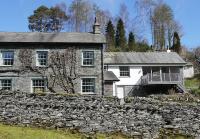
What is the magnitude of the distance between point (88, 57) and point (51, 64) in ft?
11.1

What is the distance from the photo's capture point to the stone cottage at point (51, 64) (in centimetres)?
3488

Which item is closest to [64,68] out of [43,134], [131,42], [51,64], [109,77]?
[51,64]

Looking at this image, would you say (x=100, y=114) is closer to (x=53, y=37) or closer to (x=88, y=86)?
(x=88, y=86)

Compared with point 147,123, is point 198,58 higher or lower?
higher

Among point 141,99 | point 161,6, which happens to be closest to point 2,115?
point 141,99

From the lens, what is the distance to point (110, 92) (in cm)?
3759

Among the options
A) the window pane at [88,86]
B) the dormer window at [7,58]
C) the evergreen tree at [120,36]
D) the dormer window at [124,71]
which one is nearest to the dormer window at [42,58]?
the dormer window at [7,58]

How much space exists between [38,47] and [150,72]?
613 inches

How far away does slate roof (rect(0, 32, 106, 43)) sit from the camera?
35.5 meters

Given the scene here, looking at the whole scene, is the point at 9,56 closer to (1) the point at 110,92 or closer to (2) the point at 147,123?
(1) the point at 110,92

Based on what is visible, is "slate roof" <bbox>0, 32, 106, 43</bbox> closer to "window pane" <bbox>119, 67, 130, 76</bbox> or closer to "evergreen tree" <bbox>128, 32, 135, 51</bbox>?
"window pane" <bbox>119, 67, 130, 76</bbox>

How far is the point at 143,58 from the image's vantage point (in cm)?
4716

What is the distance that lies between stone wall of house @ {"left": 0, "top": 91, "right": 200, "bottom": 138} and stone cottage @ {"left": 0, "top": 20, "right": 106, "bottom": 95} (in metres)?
12.0

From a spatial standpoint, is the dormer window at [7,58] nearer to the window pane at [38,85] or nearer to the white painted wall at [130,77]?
the window pane at [38,85]
